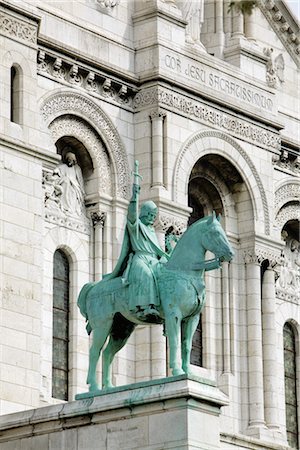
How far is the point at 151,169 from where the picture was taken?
46.5 metres

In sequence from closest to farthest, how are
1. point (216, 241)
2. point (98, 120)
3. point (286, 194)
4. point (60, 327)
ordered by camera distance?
point (216, 241) → point (60, 327) → point (98, 120) → point (286, 194)

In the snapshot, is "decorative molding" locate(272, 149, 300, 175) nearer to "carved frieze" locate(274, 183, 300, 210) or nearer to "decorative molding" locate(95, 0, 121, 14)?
"carved frieze" locate(274, 183, 300, 210)

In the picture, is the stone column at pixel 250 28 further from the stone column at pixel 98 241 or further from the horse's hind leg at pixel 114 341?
the horse's hind leg at pixel 114 341

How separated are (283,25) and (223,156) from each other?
19.8 feet

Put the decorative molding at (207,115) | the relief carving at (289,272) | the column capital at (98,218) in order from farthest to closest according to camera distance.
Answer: the relief carving at (289,272), the decorative molding at (207,115), the column capital at (98,218)

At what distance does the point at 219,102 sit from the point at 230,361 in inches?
244

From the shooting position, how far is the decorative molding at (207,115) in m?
46.9

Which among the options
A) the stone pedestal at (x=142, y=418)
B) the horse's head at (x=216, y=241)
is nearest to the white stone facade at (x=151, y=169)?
the stone pedestal at (x=142, y=418)

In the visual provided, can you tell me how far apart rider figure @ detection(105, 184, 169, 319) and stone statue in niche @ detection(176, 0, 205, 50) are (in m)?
11.1

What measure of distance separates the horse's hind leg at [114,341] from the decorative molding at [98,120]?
7767 mm

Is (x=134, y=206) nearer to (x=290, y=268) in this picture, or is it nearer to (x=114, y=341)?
(x=114, y=341)

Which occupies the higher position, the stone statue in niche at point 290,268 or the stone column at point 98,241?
the stone statue in niche at point 290,268

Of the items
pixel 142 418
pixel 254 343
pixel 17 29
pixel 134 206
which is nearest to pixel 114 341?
pixel 142 418

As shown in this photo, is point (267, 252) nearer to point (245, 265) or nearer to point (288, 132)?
point (245, 265)
